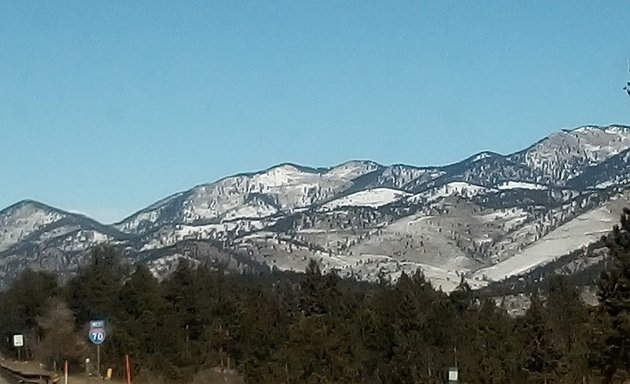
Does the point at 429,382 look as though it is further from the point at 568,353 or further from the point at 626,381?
the point at 626,381

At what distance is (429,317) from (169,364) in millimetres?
17056

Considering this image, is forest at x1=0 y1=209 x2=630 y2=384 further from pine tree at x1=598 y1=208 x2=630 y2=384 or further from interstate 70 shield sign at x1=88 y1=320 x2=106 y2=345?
interstate 70 shield sign at x1=88 y1=320 x2=106 y2=345

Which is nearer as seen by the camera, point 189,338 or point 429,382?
point 429,382

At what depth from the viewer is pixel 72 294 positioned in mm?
82188

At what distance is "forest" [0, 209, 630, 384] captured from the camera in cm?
6190

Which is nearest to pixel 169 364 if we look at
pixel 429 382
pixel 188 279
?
pixel 188 279

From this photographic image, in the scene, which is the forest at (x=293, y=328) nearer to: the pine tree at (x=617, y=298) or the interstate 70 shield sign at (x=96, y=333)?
the pine tree at (x=617, y=298)

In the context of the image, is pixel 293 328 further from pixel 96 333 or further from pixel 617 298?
pixel 96 333

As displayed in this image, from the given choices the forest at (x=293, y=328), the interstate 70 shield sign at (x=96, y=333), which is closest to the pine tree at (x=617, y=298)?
the forest at (x=293, y=328)

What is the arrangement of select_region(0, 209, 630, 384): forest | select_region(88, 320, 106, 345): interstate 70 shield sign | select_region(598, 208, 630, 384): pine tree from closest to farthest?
select_region(88, 320, 106, 345): interstate 70 shield sign < select_region(598, 208, 630, 384): pine tree < select_region(0, 209, 630, 384): forest

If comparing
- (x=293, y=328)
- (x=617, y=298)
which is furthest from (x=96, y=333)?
(x=293, y=328)

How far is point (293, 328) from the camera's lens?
6788 centimetres

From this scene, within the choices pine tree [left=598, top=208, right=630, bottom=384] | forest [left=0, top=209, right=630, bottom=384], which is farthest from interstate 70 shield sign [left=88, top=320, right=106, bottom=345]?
forest [left=0, top=209, right=630, bottom=384]

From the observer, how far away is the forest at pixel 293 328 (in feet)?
203
